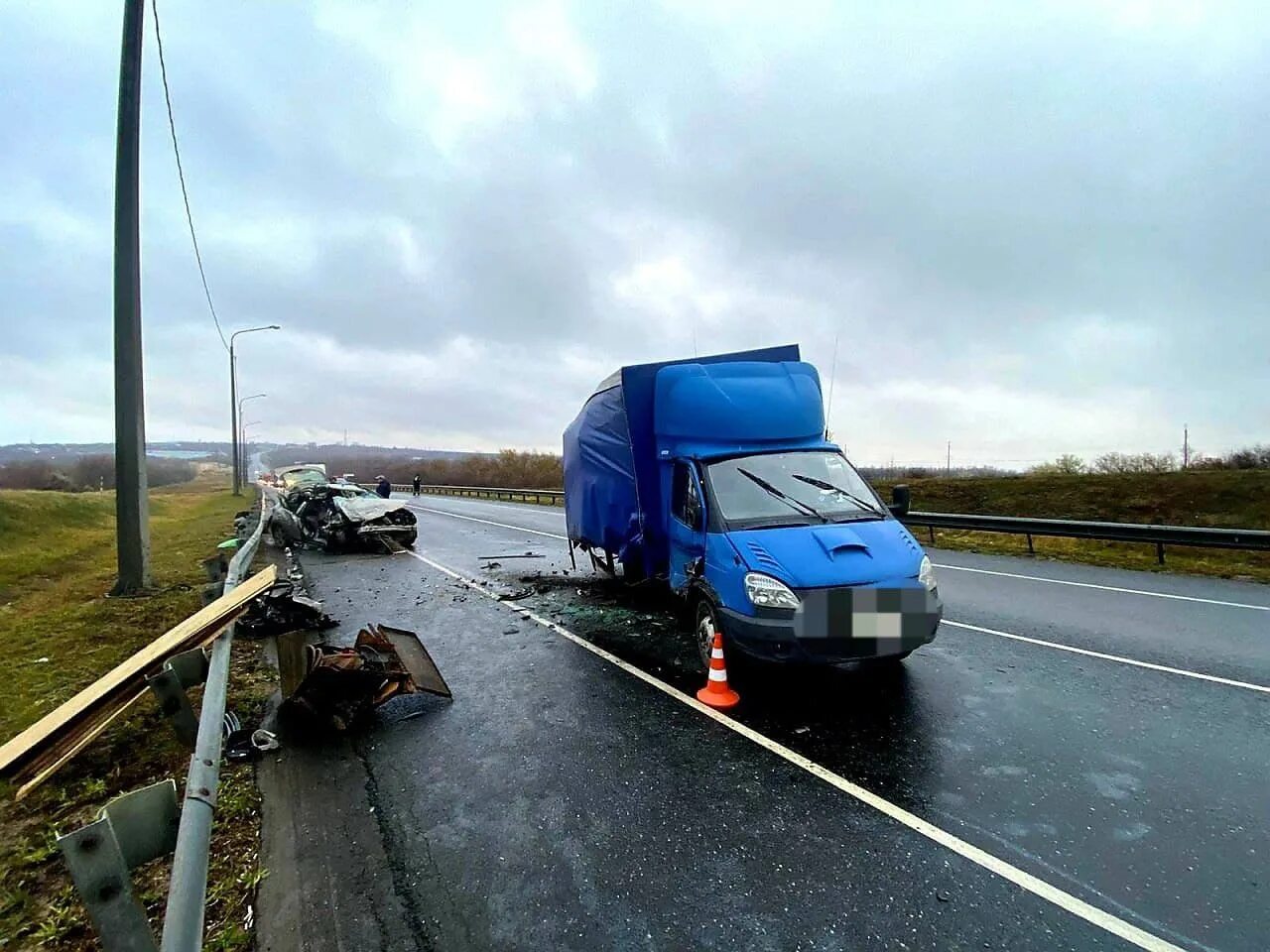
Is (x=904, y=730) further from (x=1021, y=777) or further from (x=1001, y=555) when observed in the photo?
(x=1001, y=555)

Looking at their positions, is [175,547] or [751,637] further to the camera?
[175,547]

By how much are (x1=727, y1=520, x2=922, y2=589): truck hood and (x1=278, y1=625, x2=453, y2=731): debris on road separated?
2764mm

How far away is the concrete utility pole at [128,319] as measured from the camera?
834 centimetres

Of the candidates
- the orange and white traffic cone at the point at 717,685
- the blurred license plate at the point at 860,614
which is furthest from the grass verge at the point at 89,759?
the blurred license plate at the point at 860,614

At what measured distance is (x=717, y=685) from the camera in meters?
5.04

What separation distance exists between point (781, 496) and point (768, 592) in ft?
4.09

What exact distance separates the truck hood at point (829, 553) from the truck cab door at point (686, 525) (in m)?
0.55

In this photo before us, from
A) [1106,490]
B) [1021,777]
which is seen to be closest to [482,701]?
[1021,777]

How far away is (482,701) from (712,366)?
13.2 feet

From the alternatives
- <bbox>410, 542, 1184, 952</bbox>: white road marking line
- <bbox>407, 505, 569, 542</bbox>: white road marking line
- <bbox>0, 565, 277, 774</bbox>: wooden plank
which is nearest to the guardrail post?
<bbox>0, 565, 277, 774</bbox>: wooden plank

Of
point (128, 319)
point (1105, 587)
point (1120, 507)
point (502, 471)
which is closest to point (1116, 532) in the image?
point (1105, 587)

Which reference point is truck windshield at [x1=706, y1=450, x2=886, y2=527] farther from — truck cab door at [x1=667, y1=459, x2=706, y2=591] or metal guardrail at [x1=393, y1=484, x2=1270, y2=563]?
metal guardrail at [x1=393, y1=484, x2=1270, y2=563]

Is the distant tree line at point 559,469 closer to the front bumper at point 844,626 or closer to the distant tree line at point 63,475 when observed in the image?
the front bumper at point 844,626

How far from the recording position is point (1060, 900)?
2.73 metres
